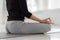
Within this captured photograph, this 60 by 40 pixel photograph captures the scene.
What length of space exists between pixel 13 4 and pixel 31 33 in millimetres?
408

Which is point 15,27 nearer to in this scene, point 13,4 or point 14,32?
point 14,32

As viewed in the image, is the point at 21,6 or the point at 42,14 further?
the point at 42,14

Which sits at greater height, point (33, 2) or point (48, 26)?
point (33, 2)

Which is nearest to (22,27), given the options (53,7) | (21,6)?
(21,6)

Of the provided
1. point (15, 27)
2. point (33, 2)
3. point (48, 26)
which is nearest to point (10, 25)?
point (15, 27)

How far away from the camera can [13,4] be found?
1732 mm

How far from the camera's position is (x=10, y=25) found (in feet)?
5.77

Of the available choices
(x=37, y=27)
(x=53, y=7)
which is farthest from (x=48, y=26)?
(x=53, y=7)

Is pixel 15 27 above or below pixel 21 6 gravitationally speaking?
below

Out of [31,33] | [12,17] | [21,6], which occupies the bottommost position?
[31,33]

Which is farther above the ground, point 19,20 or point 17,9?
point 17,9

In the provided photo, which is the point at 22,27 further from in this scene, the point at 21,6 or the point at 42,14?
the point at 42,14

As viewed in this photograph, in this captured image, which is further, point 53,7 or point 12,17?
point 53,7

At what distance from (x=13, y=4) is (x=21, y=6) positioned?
0.33 feet
